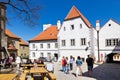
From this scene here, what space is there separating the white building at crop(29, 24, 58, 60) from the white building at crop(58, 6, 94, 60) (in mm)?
5149

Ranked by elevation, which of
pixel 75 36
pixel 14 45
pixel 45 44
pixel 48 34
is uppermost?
pixel 48 34

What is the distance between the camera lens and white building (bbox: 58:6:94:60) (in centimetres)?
4347

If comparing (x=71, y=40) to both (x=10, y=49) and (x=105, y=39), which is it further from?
(x=10, y=49)

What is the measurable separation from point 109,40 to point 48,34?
1998cm

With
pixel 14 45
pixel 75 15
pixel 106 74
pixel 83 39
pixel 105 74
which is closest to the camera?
pixel 106 74

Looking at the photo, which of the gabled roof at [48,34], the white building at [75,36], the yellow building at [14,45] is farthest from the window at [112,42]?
the yellow building at [14,45]

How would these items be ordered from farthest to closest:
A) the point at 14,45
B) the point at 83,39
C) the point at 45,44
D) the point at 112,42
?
the point at 45,44
the point at 14,45
the point at 83,39
the point at 112,42

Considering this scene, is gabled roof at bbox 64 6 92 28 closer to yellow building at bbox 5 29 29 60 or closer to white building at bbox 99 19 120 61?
white building at bbox 99 19 120 61

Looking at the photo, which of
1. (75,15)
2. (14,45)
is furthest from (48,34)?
(75,15)

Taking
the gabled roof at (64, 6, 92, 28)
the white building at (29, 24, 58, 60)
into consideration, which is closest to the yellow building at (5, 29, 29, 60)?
the white building at (29, 24, 58, 60)

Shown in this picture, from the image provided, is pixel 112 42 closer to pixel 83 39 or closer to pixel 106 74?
pixel 83 39

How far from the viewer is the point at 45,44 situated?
56.5m

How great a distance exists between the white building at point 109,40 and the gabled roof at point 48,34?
14.9 meters

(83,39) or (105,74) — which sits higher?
(83,39)
